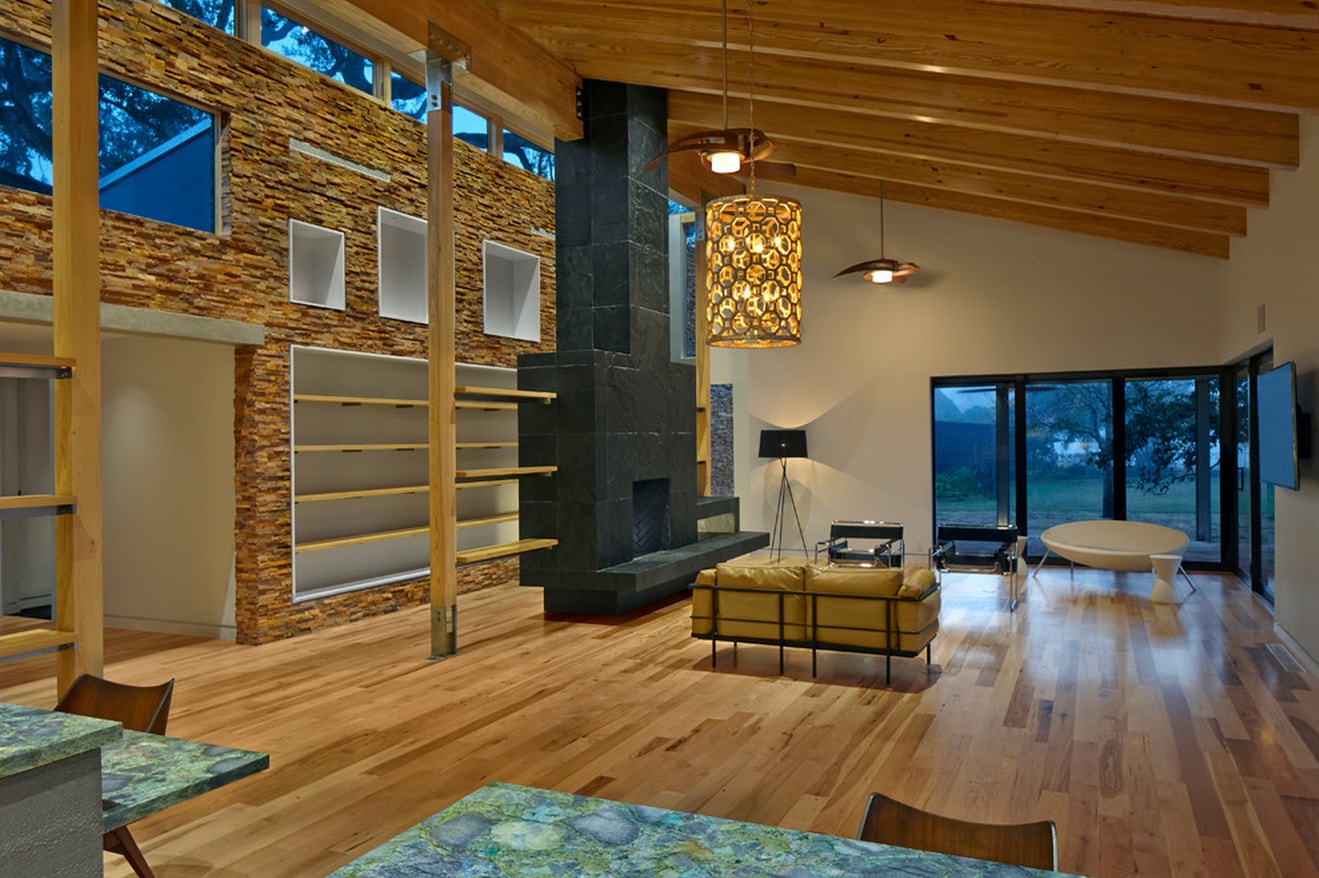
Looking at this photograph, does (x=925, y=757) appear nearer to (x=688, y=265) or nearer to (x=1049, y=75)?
(x=1049, y=75)

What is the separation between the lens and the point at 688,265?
11883 mm

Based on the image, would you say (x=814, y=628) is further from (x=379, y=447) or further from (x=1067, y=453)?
(x=1067, y=453)

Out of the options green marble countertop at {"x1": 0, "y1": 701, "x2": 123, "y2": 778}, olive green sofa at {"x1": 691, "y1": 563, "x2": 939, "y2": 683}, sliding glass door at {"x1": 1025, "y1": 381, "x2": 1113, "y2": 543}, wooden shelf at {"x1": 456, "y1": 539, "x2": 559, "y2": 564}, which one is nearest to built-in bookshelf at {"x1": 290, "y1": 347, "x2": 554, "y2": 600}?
wooden shelf at {"x1": 456, "y1": 539, "x2": 559, "y2": 564}

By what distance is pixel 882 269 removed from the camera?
10086 mm

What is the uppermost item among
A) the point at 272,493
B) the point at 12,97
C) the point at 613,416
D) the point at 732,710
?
the point at 12,97

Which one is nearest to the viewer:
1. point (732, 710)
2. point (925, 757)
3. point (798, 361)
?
point (925, 757)

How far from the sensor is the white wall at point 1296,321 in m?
5.45

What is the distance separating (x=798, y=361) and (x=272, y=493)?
6762 millimetres

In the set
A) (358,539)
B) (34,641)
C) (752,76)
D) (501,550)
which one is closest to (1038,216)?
(752,76)

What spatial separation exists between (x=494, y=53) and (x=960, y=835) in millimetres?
6272

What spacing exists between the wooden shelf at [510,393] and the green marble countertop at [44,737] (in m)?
4.92

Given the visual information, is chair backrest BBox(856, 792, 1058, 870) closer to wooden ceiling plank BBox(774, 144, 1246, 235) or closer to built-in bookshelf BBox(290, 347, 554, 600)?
built-in bookshelf BBox(290, 347, 554, 600)

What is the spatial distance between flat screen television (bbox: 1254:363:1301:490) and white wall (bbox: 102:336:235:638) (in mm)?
7175

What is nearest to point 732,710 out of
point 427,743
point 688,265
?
point 427,743
